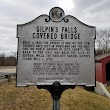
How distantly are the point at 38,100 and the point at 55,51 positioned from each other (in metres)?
6.46

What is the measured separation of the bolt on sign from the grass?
17.5 ft

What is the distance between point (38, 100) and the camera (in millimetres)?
11852

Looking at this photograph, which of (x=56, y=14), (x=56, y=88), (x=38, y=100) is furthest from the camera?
(x=38, y=100)

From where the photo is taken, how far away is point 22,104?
11.3 metres

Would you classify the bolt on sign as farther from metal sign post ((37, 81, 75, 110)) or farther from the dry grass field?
the dry grass field

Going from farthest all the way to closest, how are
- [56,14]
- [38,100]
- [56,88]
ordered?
1. [38,100]
2. [56,14]
3. [56,88]

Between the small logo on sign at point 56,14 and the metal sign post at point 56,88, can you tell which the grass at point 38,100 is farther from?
the small logo on sign at point 56,14

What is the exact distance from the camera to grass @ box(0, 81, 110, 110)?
11095mm

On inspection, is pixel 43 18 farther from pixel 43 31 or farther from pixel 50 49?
pixel 50 49

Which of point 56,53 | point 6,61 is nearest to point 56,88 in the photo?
point 56,53

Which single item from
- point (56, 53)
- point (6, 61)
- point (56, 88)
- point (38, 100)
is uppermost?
point (6, 61)

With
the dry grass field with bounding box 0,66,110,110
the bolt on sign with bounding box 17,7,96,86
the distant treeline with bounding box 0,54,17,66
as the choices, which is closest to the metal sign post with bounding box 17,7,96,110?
the bolt on sign with bounding box 17,7,96,86

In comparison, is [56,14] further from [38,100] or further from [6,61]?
[6,61]

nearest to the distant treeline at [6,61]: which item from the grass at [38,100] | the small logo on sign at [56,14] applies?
the grass at [38,100]
